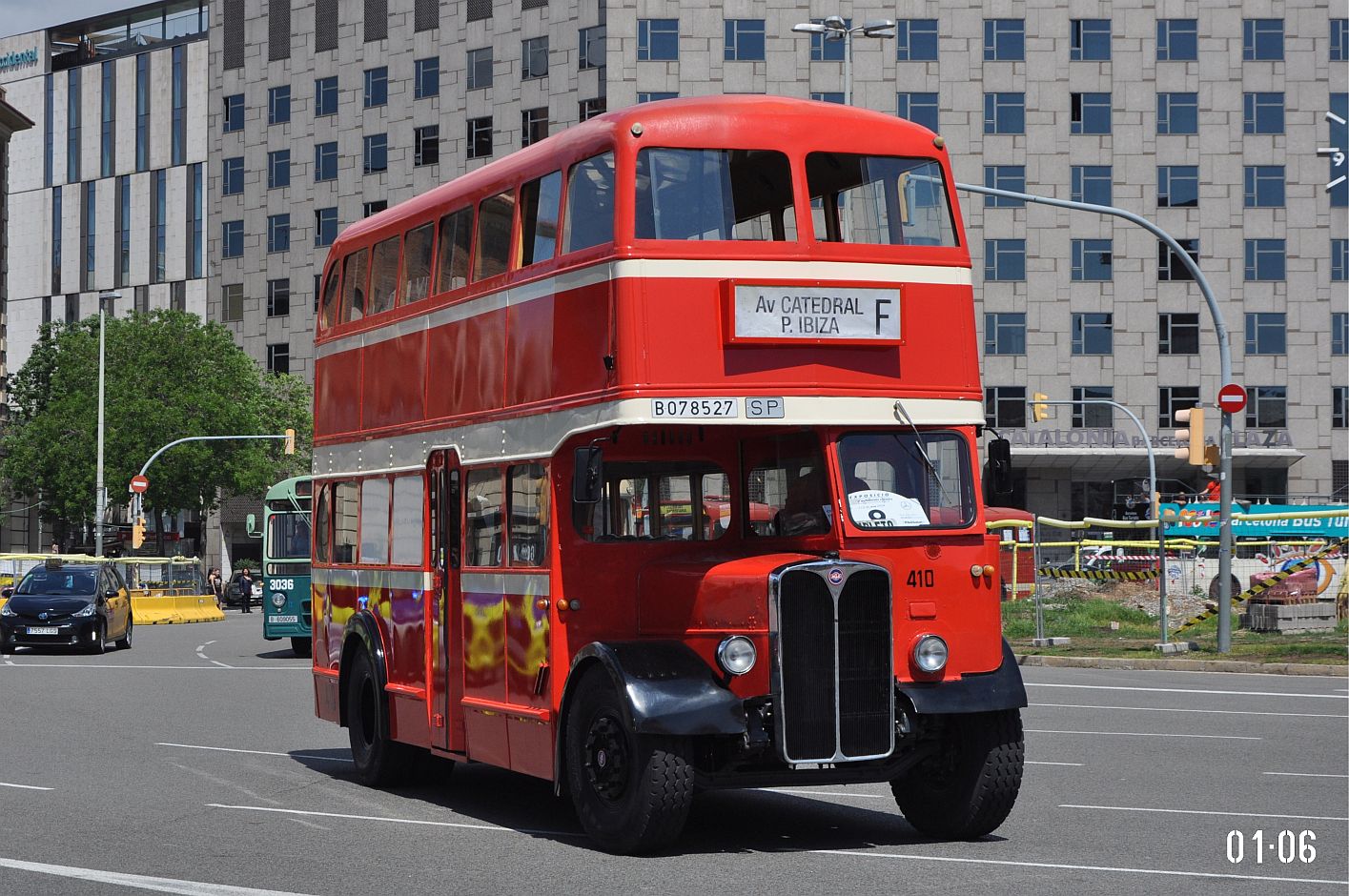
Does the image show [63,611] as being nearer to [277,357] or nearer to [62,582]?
[62,582]

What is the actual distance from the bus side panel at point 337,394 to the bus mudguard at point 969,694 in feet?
20.6

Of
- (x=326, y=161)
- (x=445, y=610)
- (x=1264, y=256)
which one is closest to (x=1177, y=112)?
(x=1264, y=256)

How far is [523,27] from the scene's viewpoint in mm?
78312

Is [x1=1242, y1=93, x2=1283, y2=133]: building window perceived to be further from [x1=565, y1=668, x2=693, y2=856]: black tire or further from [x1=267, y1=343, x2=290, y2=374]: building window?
[x1=565, y1=668, x2=693, y2=856]: black tire

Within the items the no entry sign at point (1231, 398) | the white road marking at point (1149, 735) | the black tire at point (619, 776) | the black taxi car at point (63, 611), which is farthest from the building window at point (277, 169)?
the black tire at point (619, 776)

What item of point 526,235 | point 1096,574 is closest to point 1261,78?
point 1096,574

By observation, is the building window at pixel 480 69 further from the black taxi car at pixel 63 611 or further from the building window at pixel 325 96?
the black taxi car at pixel 63 611

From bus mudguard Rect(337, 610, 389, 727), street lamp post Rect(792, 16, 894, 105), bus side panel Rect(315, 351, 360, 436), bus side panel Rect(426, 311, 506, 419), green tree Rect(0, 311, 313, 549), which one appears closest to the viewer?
bus side panel Rect(426, 311, 506, 419)

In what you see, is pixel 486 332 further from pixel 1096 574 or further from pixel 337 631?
pixel 1096 574

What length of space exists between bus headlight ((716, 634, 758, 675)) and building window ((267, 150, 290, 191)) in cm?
7888

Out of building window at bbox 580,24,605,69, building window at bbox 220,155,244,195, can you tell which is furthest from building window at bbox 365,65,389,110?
building window at bbox 580,24,605,69

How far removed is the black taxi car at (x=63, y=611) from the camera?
117ft

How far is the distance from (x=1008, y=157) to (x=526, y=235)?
2439 inches

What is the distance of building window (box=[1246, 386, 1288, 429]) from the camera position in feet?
237
